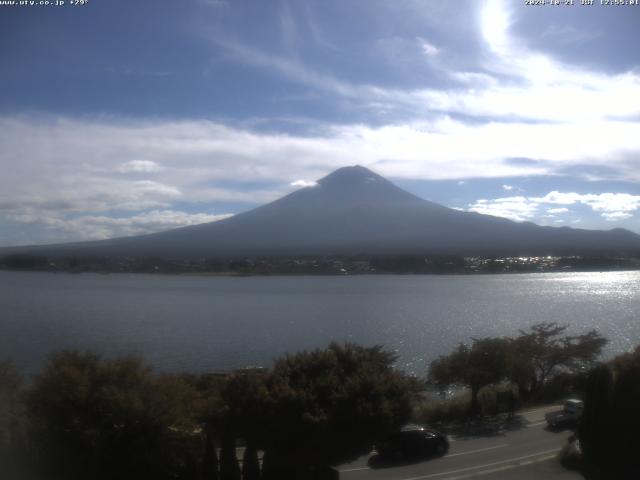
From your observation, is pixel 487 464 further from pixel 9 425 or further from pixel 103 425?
pixel 9 425

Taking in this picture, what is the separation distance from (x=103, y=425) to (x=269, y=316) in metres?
32.7

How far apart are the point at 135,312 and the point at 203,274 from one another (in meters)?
32.9

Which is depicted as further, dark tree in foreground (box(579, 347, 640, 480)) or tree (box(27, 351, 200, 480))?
dark tree in foreground (box(579, 347, 640, 480))

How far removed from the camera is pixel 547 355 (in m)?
19.8

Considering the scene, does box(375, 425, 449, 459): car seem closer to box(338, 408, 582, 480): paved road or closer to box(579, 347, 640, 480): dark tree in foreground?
box(338, 408, 582, 480): paved road

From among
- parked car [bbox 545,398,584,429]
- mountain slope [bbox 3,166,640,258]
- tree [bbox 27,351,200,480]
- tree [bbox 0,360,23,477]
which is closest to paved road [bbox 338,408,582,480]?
parked car [bbox 545,398,584,429]

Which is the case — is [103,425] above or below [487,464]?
above

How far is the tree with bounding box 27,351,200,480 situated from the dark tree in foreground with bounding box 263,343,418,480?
1.26m

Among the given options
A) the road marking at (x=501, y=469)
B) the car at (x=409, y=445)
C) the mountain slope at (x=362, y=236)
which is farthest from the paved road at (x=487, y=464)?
the mountain slope at (x=362, y=236)

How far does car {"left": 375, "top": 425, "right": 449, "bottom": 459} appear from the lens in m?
10.7

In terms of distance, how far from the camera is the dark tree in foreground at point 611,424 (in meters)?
9.29

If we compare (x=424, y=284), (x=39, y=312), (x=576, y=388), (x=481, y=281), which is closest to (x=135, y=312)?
(x=39, y=312)

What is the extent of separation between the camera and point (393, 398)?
930 cm

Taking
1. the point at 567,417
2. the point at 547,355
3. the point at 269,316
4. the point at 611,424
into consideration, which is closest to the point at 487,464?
the point at 611,424
